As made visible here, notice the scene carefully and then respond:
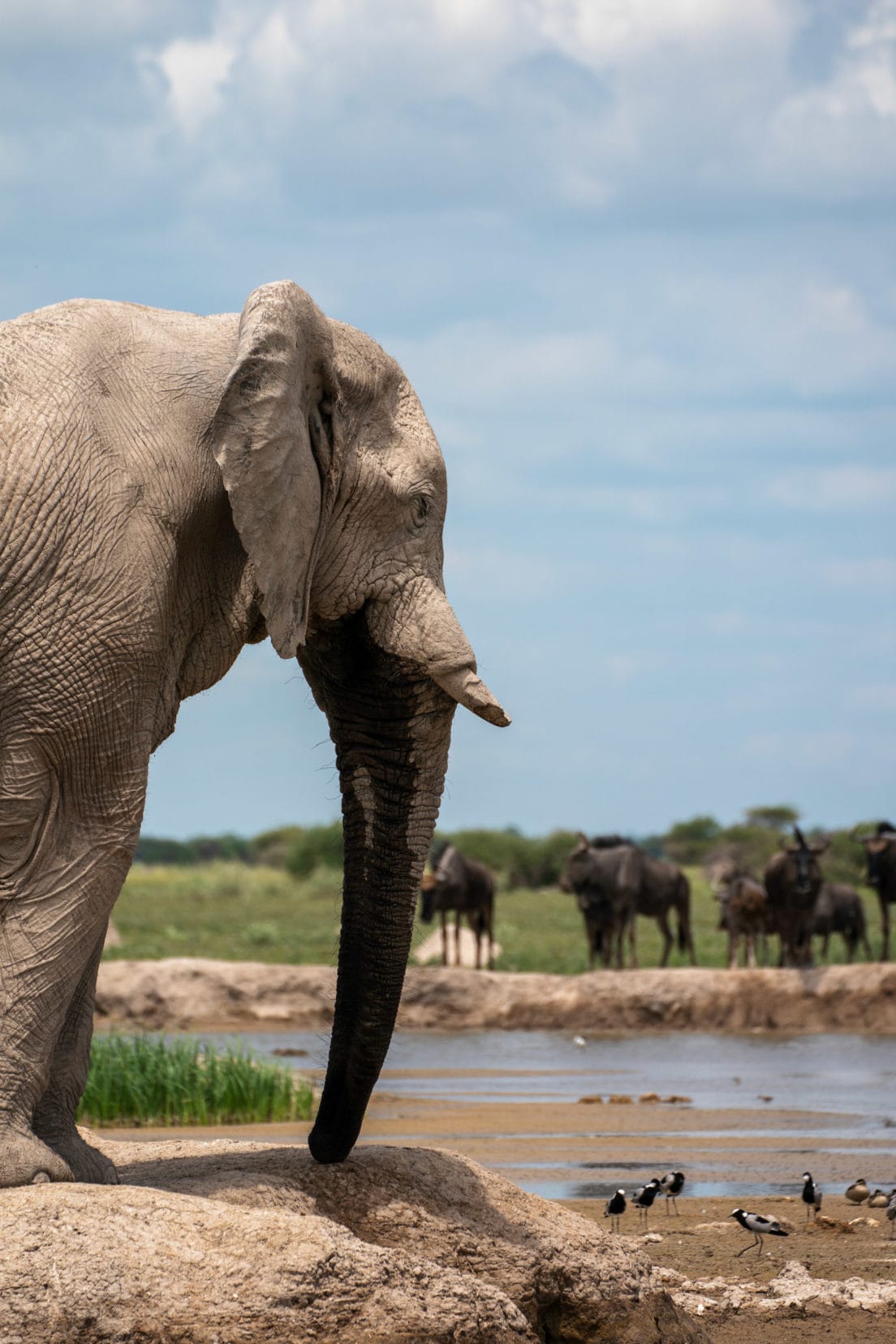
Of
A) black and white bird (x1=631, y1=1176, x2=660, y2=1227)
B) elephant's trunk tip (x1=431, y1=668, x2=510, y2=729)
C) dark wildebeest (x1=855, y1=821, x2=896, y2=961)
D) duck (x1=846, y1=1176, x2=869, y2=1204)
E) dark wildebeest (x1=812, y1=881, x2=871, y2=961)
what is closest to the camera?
elephant's trunk tip (x1=431, y1=668, x2=510, y2=729)

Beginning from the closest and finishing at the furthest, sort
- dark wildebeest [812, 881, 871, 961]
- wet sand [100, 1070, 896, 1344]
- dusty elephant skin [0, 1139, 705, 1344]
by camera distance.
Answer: dusty elephant skin [0, 1139, 705, 1344] < wet sand [100, 1070, 896, 1344] < dark wildebeest [812, 881, 871, 961]

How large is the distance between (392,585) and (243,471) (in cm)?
75

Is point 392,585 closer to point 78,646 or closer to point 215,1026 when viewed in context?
point 78,646

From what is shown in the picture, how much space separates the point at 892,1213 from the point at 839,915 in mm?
18410

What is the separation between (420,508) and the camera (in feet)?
18.3

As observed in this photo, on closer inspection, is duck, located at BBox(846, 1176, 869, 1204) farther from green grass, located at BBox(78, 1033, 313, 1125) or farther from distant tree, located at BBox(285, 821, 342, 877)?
distant tree, located at BBox(285, 821, 342, 877)

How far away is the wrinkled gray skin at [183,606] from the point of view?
4.85 metres

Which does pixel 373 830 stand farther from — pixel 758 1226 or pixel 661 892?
pixel 661 892

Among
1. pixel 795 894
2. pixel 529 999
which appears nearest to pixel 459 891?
pixel 795 894

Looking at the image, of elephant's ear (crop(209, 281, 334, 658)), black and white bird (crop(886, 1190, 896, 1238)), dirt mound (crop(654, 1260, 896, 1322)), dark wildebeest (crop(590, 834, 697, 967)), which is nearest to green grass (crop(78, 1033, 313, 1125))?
black and white bird (crop(886, 1190, 896, 1238))

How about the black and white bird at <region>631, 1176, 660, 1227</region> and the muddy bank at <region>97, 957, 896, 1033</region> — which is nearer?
the black and white bird at <region>631, 1176, 660, 1227</region>

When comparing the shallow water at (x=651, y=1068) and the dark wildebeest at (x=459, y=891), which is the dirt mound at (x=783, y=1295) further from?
the dark wildebeest at (x=459, y=891)

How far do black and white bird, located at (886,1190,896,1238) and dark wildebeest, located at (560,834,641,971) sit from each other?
1662 cm

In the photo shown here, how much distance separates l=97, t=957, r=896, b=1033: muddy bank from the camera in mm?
20062
